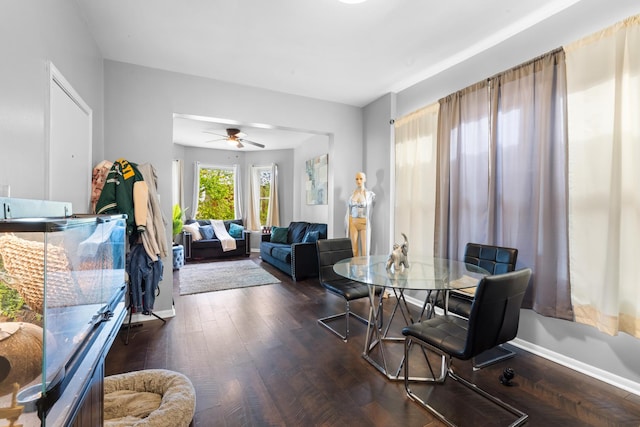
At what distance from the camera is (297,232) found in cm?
601

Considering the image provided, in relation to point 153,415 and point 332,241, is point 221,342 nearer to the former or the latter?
point 153,415

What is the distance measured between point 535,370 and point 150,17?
4.16m

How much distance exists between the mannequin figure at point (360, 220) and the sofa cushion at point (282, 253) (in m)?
1.47

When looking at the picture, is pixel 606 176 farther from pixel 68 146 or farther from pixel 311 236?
pixel 311 236

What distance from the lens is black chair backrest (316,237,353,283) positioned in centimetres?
298

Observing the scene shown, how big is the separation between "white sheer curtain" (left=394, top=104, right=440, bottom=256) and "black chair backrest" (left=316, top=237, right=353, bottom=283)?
3.24 feet

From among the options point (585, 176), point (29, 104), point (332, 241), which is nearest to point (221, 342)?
point (332, 241)

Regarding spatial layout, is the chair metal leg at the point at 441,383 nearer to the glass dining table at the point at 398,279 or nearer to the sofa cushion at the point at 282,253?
the glass dining table at the point at 398,279

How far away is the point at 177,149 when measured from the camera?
7.03 m

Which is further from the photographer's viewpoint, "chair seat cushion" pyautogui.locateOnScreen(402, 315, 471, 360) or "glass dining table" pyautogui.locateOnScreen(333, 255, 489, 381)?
"glass dining table" pyautogui.locateOnScreen(333, 255, 489, 381)

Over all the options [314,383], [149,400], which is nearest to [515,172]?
[314,383]

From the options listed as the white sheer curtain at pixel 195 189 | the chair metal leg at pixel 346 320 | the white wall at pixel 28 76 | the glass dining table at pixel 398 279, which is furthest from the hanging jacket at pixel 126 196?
the white sheer curtain at pixel 195 189

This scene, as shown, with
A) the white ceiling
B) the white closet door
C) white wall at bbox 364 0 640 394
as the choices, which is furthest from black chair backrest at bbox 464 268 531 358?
the white closet door

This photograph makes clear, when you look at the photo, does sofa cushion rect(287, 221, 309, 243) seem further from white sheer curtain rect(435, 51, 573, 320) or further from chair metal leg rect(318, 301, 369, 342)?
white sheer curtain rect(435, 51, 573, 320)
